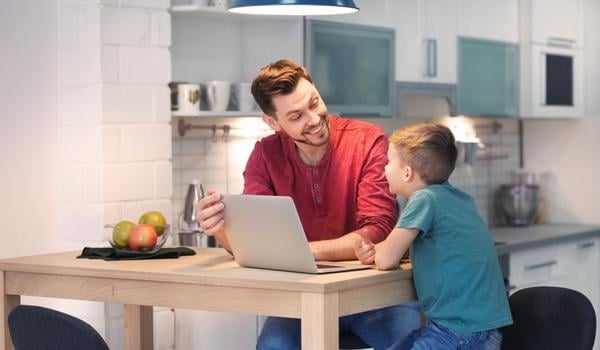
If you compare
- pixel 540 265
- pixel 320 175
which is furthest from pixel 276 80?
pixel 540 265

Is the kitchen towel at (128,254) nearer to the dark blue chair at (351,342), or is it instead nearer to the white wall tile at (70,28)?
the dark blue chair at (351,342)

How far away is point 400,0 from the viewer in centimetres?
534

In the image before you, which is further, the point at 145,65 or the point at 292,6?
the point at 145,65

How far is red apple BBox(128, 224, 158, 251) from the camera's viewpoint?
136 inches

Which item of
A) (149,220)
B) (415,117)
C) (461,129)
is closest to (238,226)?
(149,220)

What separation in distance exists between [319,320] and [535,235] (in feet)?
11.4

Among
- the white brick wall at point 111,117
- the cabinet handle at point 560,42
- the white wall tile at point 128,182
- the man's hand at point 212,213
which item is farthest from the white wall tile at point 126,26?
the cabinet handle at point 560,42

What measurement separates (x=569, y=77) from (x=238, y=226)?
12.5 ft

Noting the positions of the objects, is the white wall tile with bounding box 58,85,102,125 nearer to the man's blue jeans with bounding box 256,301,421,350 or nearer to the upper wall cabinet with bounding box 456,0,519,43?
the man's blue jeans with bounding box 256,301,421,350

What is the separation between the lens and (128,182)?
4141 millimetres

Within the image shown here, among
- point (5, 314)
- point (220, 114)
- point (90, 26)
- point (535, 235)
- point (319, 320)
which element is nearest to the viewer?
point (319, 320)

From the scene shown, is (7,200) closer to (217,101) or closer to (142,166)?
(142,166)

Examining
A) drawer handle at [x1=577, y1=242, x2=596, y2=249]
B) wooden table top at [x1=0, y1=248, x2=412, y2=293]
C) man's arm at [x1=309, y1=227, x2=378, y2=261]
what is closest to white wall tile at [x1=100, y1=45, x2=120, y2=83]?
wooden table top at [x1=0, y1=248, x2=412, y2=293]

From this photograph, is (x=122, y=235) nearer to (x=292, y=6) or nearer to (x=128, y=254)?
(x=128, y=254)
